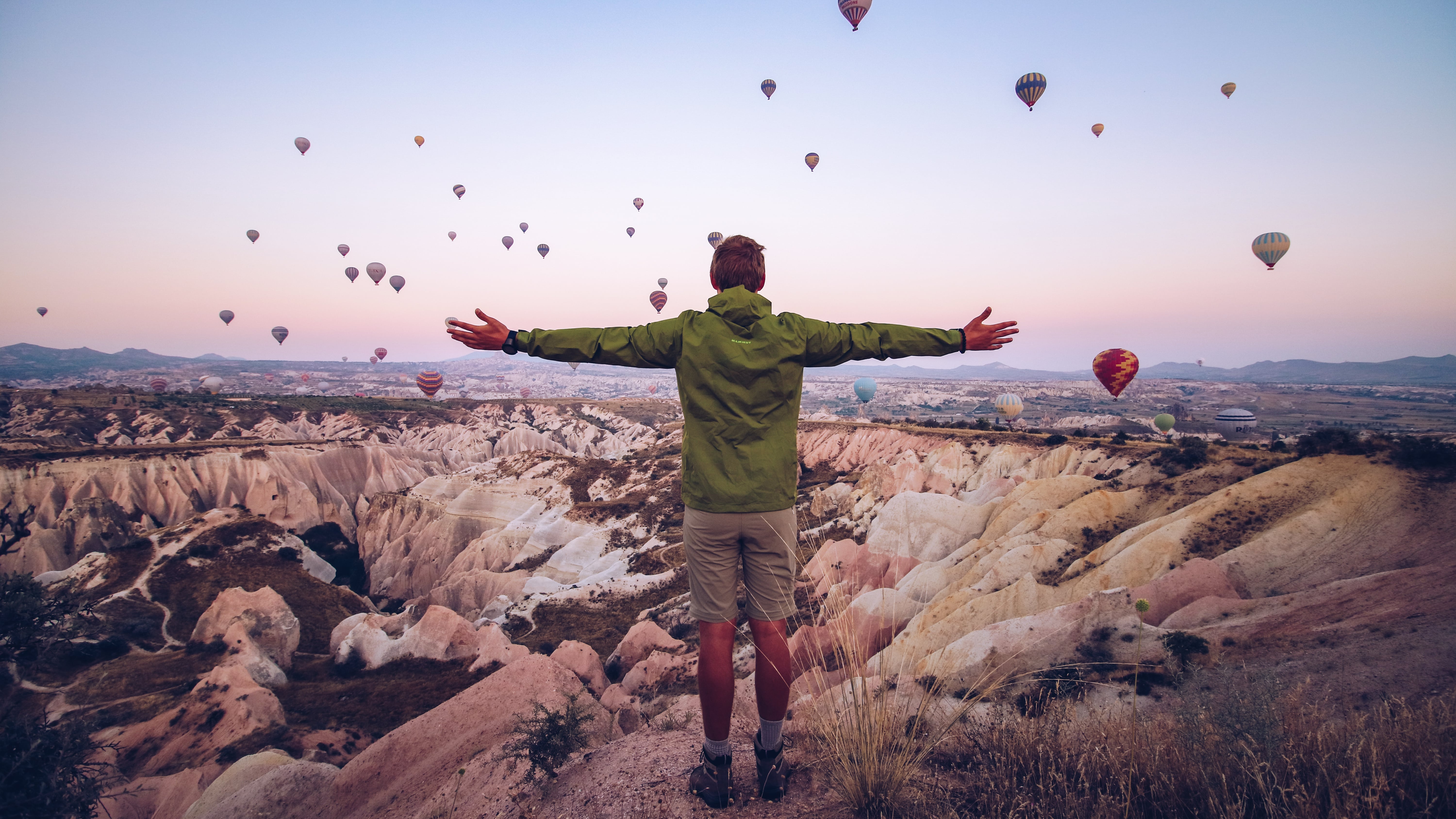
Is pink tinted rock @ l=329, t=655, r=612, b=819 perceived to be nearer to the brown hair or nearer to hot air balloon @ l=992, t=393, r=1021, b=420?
the brown hair

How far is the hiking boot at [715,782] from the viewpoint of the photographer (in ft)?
9.19

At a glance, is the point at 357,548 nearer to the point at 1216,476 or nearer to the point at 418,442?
the point at 418,442

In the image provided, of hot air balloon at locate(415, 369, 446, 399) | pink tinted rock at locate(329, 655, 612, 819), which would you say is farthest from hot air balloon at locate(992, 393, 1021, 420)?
hot air balloon at locate(415, 369, 446, 399)

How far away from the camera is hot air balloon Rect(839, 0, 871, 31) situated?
24172mm

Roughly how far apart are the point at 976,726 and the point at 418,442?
225 ft

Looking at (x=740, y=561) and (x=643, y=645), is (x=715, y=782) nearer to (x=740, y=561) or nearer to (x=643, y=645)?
(x=740, y=561)

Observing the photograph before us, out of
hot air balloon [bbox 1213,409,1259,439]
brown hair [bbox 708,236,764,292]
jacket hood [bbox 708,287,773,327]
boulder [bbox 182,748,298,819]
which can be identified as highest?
brown hair [bbox 708,236,764,292]

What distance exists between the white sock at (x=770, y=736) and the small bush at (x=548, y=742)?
225 cm

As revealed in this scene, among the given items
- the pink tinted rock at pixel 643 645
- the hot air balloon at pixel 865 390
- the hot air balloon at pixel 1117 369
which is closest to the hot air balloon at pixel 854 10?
the hot air balloon at pixel 1117 369

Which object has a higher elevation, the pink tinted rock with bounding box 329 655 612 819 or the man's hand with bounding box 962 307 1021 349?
the man's hand with bounding box 962 307 1021 349

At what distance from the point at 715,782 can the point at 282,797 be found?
827cm

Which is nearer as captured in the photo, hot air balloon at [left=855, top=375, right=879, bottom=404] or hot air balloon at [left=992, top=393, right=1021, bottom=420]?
hot air balloon at [left=992, top=393, right=1021, bottom=420]

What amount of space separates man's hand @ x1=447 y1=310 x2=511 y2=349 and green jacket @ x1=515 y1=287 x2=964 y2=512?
89 millimetres

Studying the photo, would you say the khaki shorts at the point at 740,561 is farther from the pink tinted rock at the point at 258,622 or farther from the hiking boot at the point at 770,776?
the pink tinted rock at the point at 258,622
